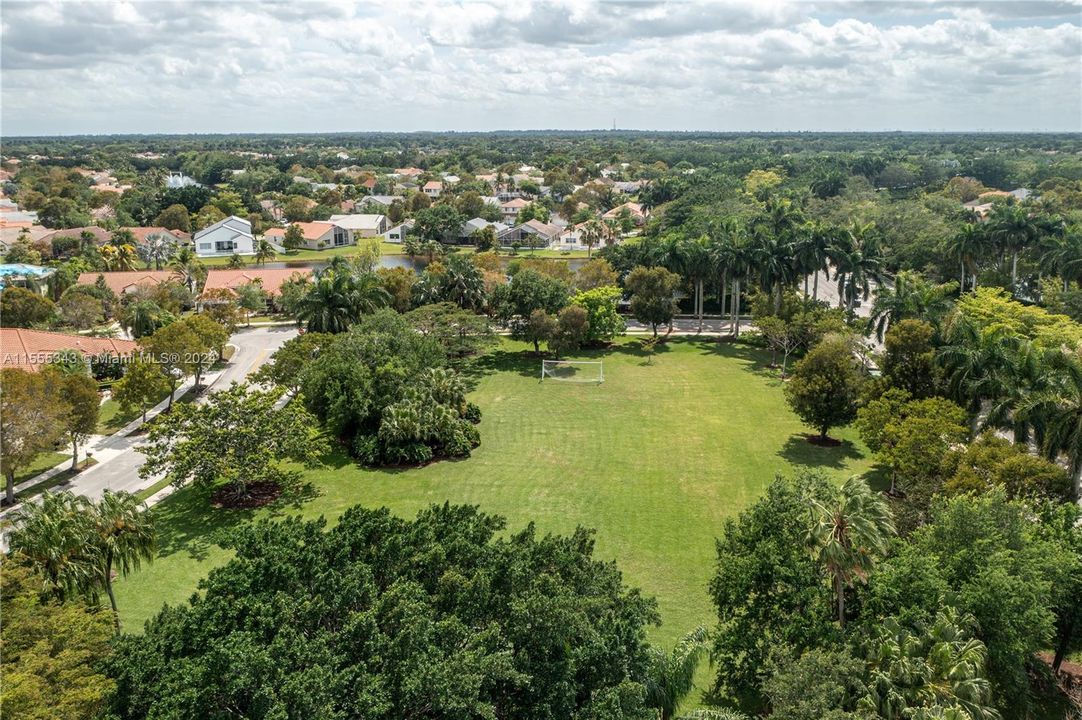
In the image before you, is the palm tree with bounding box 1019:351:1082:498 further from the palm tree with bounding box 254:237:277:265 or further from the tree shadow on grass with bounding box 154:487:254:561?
the palm tree with bounding box 254:237:277:265

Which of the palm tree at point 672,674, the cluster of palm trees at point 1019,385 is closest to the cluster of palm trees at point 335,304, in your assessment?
the cluster of palm trees at point 1019,385

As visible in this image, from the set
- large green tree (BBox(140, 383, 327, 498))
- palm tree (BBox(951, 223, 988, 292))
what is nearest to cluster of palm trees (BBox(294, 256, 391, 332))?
large green tree (BBox(140, 383, 327, 498))

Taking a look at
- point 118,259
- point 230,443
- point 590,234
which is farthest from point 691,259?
point 118,259

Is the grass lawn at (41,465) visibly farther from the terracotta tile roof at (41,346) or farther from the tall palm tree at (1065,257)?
the tall palm tree at (1065,257)

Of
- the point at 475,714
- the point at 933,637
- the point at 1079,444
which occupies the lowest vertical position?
the point at 475,714

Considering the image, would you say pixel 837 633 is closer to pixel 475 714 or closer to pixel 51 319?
pixel 475 714

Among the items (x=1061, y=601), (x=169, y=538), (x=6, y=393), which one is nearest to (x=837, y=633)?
(x=1061, y=601)
